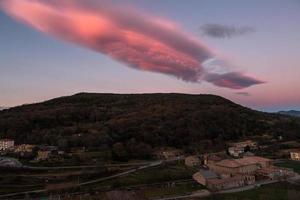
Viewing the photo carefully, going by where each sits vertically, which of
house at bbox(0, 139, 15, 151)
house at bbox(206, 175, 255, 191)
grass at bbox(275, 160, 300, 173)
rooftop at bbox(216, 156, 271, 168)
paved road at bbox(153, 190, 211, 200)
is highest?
house at bbox(0, 139, 15, 151)

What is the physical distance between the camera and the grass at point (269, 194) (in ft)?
153

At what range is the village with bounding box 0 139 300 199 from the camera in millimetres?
57719

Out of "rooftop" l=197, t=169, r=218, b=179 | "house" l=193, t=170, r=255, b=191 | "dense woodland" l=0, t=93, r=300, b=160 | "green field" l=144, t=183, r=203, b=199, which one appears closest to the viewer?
"green field" l=144, t=183, r=203, b=199

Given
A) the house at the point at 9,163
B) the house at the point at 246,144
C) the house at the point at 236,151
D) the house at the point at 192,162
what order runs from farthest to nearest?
1. the house at the point at 246,144
2. the house at the point at 236,151
3. the house at the point at 192,162
4. the house at the point at 9,163

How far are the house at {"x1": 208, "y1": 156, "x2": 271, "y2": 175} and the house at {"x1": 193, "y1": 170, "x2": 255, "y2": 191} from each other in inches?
138

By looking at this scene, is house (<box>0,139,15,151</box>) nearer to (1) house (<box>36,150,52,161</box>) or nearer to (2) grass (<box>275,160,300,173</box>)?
(1) house (<box>36,150,52,161</box>)

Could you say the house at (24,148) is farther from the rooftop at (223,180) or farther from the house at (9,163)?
the rooftop at (223,180)

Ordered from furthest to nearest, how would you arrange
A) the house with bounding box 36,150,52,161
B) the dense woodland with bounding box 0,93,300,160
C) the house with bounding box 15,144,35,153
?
the dense woodland with bounding box 0,93,300,160
the house with bounding box 15,144,35,153
the house with bounding box 36,150,52,161

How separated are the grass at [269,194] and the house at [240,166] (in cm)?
1066

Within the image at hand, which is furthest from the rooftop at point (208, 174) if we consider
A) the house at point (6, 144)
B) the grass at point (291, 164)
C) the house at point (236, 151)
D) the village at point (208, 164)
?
the house at point (6, 144)

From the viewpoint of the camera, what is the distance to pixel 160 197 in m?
49.0

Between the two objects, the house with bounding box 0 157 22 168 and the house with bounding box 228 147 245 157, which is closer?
the house with bounding box 0 157 22 168

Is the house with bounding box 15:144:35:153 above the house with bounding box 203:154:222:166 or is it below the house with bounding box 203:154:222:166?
above

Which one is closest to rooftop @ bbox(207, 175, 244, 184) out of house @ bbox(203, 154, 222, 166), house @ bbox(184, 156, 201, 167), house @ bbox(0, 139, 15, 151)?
house @ bbox(203, 154, 222, 166)
